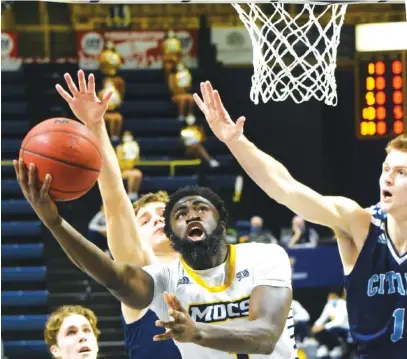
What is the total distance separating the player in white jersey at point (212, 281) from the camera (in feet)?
11.3

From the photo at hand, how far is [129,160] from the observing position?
11.4 m

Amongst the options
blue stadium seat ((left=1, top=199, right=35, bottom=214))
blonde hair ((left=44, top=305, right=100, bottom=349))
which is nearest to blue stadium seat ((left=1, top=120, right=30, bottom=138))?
blue stadium seat ((left=1, top=199, right=35, bottom=214))

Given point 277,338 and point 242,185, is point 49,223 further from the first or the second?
point 242,185

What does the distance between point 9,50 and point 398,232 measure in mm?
9890

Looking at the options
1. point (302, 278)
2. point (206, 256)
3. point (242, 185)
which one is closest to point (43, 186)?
point (206, 256)

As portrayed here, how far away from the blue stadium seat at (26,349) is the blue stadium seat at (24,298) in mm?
489

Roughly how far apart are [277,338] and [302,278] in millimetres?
7122

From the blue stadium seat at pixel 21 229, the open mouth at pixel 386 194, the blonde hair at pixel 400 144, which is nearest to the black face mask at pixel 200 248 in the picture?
the open mouth at pixel 386 194

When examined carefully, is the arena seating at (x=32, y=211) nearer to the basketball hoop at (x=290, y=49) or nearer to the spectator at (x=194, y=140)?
the spectator at (x=194, y=140)

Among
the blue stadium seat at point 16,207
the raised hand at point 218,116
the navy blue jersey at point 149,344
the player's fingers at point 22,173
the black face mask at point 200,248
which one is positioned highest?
the raised hand at point 218,116

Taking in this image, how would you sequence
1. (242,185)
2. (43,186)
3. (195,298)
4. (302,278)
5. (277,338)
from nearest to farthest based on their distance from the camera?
(43,186), (277,338), (195,298), (302,278), (242,185)

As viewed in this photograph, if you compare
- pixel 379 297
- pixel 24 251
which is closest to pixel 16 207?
pixel 24 251

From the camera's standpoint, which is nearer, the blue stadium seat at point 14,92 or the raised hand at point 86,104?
the raised hand at point 86,104

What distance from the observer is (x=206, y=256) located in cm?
373
